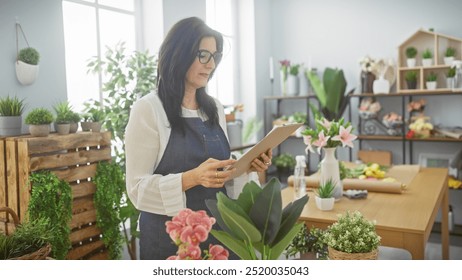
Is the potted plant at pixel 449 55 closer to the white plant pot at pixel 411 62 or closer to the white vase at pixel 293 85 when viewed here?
the white plant pot at pixel 411 62

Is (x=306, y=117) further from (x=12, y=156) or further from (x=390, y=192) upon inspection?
(x=12, y=156)

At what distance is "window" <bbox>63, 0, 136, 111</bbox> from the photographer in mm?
1684

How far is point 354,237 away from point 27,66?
3.92 feet

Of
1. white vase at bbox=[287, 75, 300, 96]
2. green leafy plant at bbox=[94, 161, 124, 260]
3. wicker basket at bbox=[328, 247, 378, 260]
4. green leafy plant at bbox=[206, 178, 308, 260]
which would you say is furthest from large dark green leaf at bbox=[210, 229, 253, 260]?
white vase at bbox=[287, 75, 300, 96]

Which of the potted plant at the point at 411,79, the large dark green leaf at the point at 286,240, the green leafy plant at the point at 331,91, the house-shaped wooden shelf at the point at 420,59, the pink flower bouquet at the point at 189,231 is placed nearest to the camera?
the pink flower bouquet at the point at 189,231

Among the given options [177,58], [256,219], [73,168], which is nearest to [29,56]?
[73,168]

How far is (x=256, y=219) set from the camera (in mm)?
750

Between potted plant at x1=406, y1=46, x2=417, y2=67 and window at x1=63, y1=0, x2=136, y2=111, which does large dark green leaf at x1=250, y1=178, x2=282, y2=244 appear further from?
potted plant at x1=406, y1=46, x2=417, y2=67

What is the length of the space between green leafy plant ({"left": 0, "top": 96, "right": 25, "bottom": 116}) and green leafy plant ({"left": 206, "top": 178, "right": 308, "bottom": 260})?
111 centimetres

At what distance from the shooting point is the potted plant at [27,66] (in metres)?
1.55

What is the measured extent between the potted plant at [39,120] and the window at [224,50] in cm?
61

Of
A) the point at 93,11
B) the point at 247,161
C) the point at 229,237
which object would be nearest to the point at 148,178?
the point at 247,161

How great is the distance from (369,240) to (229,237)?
1.17ft

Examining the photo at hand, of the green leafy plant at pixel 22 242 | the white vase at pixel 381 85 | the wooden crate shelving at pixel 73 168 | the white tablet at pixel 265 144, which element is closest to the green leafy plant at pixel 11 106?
the wooden crate shelving at pixel 73 168
